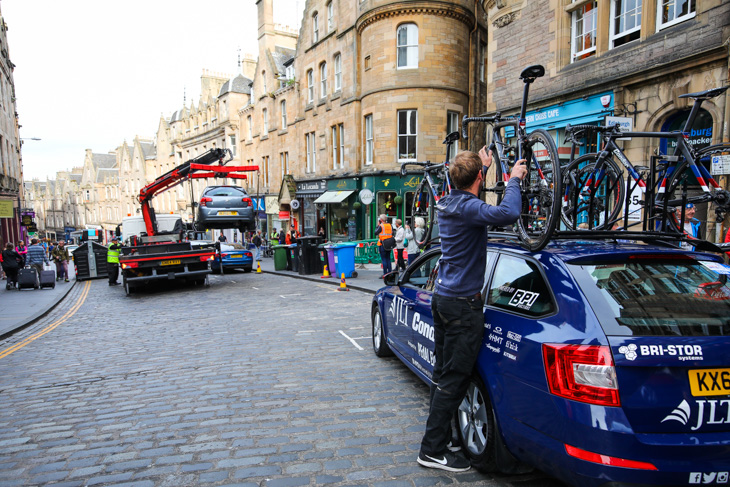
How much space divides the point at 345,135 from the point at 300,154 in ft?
18.9

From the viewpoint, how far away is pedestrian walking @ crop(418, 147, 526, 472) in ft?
9.87

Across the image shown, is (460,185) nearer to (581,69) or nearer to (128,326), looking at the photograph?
(128,326)

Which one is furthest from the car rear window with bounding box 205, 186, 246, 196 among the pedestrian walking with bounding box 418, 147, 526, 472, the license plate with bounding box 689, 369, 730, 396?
the license plate with bounding box 689, 369, 730, 396

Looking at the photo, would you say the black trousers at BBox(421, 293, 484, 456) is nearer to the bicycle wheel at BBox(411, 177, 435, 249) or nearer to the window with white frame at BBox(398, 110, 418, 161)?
the bicycle wheel at BBox(411, 177, 435, 249)

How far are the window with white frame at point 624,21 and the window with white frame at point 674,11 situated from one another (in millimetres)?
612

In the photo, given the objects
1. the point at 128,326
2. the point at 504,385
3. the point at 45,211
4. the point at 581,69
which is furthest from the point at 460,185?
the point at 45,211

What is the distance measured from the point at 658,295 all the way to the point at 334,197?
22.6 m

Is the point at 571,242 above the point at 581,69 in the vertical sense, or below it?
below

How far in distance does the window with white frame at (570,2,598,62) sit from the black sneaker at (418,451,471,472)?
12.3m

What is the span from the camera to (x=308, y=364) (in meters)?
5.70

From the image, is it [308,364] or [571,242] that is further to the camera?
[308,364]

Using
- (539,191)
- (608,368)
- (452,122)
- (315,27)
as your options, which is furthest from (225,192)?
(315,27)

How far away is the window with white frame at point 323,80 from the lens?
26453 millimetres

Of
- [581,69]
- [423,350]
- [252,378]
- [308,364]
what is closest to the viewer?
[423,350]
